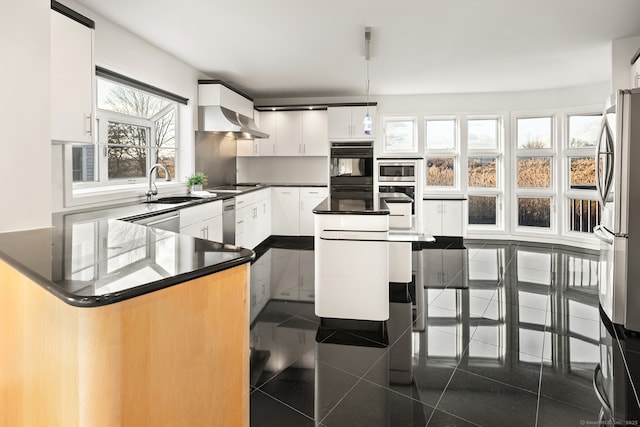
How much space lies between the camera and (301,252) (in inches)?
233

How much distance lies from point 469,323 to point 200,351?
8.40ft

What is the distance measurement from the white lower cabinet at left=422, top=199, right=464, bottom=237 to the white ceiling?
6.35ft

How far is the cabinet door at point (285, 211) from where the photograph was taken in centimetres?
682

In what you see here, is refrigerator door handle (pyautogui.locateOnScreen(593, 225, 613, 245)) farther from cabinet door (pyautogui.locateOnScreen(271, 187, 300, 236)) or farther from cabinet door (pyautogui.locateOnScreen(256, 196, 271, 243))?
cabinet door (pyautogui.locateOnScreen(271, 187, 300, 236))

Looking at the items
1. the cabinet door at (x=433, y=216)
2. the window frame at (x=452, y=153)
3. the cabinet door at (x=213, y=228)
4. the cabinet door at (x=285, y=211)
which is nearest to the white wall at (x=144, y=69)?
the cabinet door at (x=213, y=228)

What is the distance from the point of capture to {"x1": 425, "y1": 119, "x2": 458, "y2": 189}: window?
715cm

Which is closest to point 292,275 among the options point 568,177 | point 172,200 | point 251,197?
point 172,200

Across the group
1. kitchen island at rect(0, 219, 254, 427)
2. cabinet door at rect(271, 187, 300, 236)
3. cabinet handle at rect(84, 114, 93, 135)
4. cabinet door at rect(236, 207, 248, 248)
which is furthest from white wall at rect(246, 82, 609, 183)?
kitchen island at rect(0, 219, 254, 427)

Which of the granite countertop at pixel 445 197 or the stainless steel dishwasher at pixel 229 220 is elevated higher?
the granite countertop at pixel 445 197

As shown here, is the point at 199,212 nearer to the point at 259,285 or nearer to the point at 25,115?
the point at 259,285

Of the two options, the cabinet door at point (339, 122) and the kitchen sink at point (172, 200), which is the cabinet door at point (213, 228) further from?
the cabinet door at point (339, 122)

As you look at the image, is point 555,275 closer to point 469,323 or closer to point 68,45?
point 469,323

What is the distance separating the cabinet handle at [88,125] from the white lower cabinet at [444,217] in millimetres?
5158

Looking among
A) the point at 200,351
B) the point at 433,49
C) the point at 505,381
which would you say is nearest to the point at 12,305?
the point at 200,351
